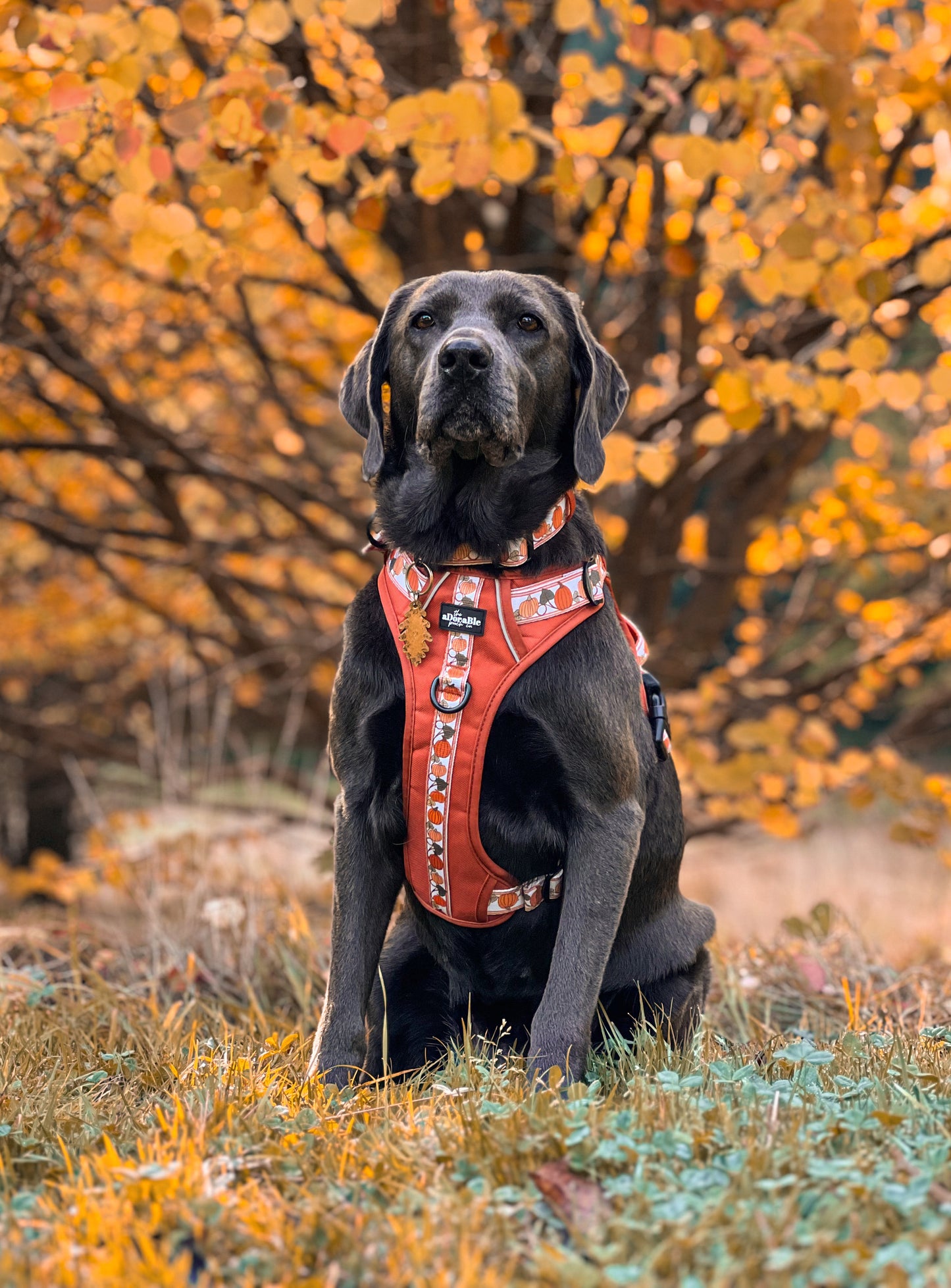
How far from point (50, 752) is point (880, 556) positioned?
4.79 metres

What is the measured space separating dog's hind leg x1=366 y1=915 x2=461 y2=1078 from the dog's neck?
91 centimetres

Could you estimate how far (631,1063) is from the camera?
2291 mm

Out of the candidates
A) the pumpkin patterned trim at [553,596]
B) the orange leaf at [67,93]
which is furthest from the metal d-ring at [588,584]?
the orange leaf at [67,93]

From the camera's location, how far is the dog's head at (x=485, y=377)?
2.46 meters

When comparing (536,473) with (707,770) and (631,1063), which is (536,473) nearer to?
(631,1063)

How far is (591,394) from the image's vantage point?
2625 millimetres

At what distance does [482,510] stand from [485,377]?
0.27m

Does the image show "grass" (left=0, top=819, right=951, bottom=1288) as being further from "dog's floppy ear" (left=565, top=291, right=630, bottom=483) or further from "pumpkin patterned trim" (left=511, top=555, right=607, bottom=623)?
"dog's floppy ear" (left=565, top=291, right=630, bottom=483)

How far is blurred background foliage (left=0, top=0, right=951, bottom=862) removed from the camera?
10.3 feet

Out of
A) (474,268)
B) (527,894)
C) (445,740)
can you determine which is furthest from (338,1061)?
(474,268)

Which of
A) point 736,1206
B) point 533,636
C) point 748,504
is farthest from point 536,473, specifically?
point 748,504

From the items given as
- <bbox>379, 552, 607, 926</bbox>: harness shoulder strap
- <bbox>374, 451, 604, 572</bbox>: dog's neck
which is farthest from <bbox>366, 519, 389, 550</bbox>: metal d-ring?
<bbox>379, 552, 607, 926</bbox>: harness shoulder strap

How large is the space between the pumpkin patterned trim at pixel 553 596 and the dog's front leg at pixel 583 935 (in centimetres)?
41

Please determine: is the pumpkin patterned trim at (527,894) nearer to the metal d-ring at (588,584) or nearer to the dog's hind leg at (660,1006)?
the dog's hind leg at (660,1006)
